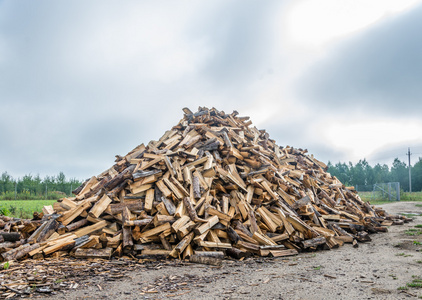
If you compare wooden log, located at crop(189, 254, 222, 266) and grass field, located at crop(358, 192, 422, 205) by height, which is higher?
wooden log, located at crop(189, 254, 222, 266)

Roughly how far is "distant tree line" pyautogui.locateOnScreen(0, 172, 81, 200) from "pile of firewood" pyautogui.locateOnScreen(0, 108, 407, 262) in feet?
74.4

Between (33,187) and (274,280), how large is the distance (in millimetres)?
30091

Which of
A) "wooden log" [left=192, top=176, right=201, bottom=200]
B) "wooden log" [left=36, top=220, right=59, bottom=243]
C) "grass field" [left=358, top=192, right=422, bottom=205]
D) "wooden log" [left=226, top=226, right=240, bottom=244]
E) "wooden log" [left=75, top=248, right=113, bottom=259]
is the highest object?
"wooden log" [left=192, top=176, right=201, bottom=200]

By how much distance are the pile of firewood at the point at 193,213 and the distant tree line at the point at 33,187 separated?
22672 millimetres

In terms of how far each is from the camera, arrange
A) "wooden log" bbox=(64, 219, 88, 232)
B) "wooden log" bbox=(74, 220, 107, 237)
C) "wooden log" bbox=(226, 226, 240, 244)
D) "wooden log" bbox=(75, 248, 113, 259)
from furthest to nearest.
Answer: "wooden log" bbox=(64, 219, 88, 232)
"wooden log" bbox=(74, 220, 107, 237)
"wooden log" bbox=(226, 226, 240, 244)
"wooden log" bbox=(75, 248, 113, 259)

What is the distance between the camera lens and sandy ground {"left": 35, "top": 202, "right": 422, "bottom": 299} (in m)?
3.91

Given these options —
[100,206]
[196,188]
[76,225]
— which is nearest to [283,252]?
[196,188]

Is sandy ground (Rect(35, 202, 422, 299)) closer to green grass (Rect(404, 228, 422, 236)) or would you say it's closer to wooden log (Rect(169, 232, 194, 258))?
wooden log (Rect(169, 232, 194, 258))

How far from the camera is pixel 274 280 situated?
14.7 ft

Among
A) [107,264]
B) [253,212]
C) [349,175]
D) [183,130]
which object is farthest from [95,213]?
[349,175]

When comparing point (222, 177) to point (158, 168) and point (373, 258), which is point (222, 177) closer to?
point (158, 168)

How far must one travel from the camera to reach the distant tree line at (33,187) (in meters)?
27.0

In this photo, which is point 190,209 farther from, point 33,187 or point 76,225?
point 33,187

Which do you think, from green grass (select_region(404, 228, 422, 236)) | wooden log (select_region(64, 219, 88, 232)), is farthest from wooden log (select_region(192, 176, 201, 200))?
green grass (select_region(404, 228, 422, 236))
